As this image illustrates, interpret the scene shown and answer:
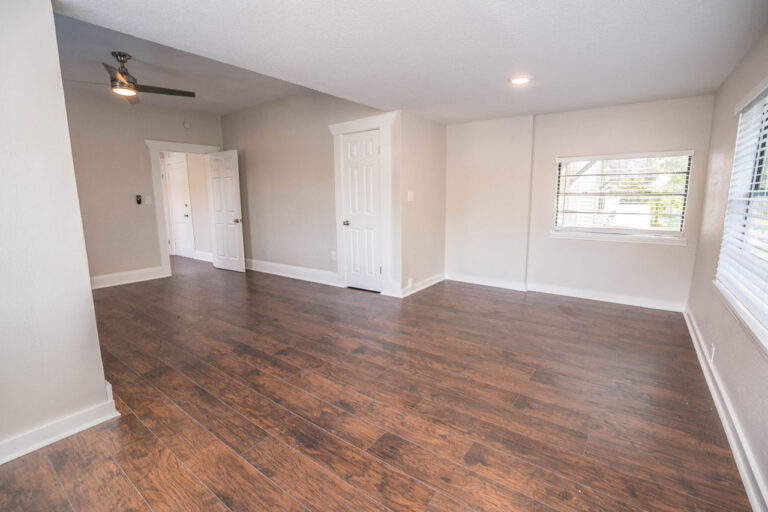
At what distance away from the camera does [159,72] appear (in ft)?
13.3

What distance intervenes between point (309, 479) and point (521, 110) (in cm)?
427

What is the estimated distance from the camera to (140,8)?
1.90 metres

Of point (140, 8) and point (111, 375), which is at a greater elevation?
point (140, 8)

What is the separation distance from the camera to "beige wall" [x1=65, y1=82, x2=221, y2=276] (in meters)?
4.89

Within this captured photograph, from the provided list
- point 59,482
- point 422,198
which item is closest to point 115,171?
point 422,198

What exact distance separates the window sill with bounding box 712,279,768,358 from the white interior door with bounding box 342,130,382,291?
3316mm

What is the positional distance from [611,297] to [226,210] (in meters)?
5.91

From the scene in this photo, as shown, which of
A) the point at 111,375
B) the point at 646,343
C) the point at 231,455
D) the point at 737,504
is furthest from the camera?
the point at 646,343

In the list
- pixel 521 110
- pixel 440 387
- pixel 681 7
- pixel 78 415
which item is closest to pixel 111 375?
pixel 78 415

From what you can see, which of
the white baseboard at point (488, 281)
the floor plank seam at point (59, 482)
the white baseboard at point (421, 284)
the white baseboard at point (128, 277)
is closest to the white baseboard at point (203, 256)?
the white baseboard at point (128, 277)

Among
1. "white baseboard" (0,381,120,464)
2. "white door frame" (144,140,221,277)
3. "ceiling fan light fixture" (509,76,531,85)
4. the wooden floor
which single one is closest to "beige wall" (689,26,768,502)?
the wooden floor

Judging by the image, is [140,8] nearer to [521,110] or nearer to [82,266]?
[82,266]

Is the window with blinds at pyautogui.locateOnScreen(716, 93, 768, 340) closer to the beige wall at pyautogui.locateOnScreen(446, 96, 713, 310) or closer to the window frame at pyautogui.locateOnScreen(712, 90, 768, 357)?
the window frame at pyautogui.locateOnScreen(712, 90, 768, 357)

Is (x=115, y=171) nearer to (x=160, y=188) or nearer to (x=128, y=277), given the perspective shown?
(x=160, y=188)
